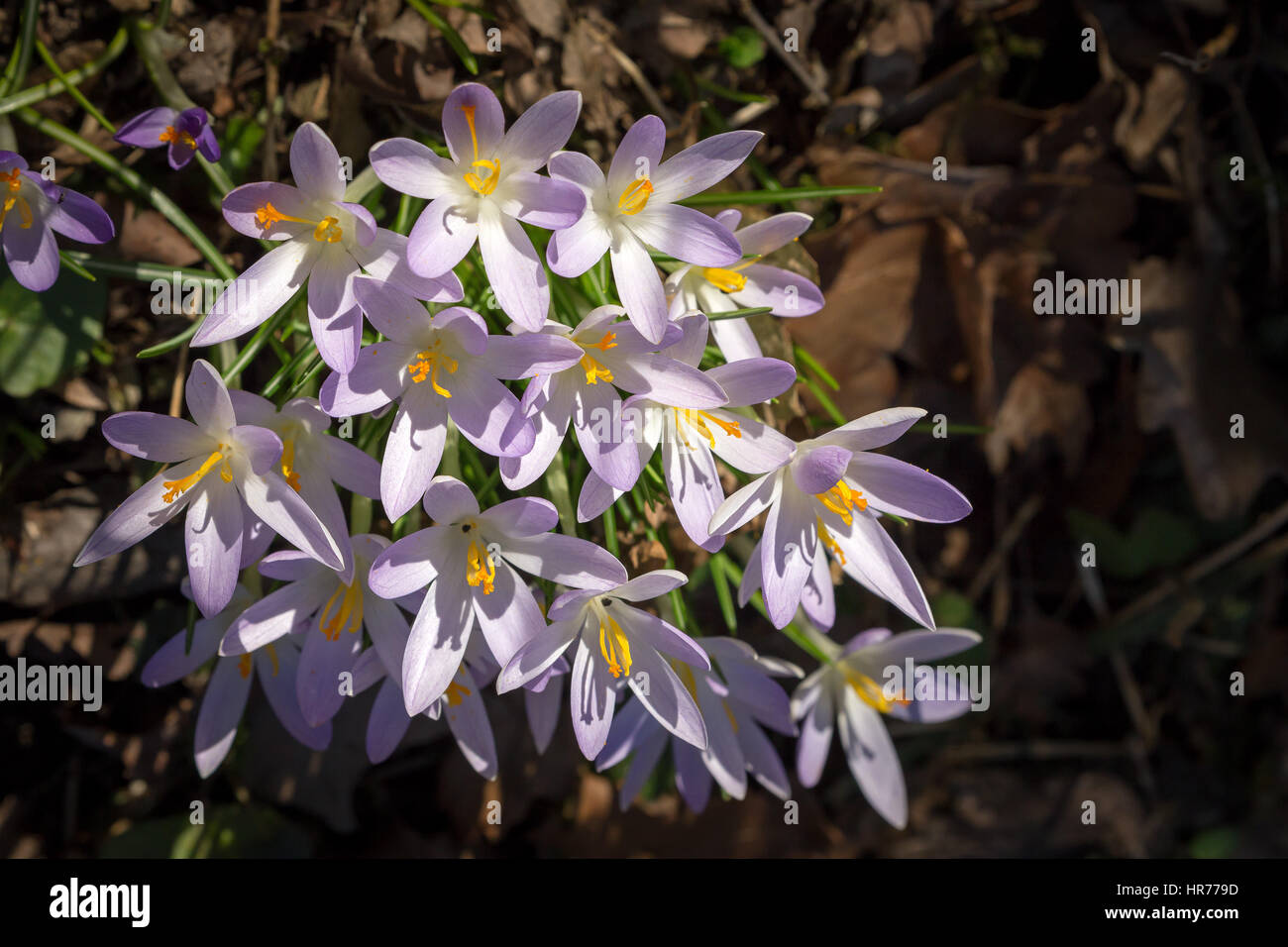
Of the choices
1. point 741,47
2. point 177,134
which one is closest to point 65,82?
point 177,134

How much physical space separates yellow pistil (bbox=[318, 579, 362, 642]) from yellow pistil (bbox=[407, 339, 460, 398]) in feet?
0.98

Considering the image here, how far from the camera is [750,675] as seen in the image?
4.29ft

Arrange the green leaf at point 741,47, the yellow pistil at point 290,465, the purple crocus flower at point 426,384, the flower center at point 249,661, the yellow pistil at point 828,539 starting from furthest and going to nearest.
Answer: the green leaf at point 741,47
the flower center at point 249,661
the yellow pistil at point 828,539
the yellow pistil at point 290,465
the purple crocus flower at point 426,384

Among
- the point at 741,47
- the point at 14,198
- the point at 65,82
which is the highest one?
the point at 741,47

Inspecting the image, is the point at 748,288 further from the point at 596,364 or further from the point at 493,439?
the point at 493,439

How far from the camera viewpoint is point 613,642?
1.14m

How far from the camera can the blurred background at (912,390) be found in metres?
1.42

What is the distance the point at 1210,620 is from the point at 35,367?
7.83 ft

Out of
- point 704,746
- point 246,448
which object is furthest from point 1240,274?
point 246,448

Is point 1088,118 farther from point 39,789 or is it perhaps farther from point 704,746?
point 39,789

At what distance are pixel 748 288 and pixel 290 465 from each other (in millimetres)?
668

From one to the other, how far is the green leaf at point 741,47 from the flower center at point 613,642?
3.51 feet

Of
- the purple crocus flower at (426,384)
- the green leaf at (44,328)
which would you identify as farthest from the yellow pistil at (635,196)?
the green leaf at (44,328)

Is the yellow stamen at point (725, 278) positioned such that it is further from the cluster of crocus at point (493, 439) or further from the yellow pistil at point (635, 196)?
the yellow pistil at point (635, 196)
